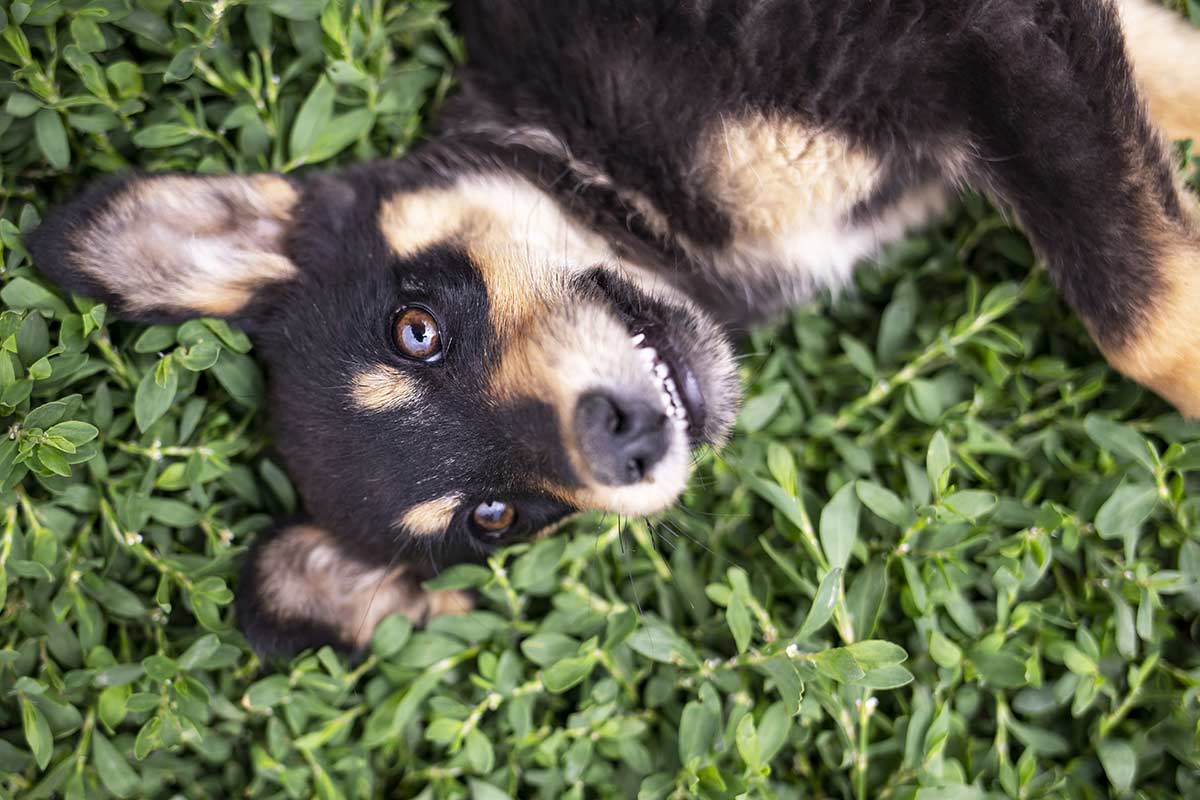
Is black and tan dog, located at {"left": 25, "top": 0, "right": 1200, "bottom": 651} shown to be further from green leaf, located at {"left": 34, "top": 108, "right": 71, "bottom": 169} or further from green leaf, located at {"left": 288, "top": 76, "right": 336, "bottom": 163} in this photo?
green leaf, located at {"left": 34, "top": 108, "right": 71, "bottom": 169}

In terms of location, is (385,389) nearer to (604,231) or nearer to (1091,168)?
(604,231)

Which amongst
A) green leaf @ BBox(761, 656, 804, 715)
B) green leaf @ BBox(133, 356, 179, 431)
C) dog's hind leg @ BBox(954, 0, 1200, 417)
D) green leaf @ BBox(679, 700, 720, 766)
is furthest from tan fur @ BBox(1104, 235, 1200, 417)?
green leaf @ BBox(133, 356, 179, 431)

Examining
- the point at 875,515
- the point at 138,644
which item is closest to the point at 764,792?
the point at 875,515

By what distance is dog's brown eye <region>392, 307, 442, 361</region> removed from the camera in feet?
7.78

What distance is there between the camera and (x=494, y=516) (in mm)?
2570

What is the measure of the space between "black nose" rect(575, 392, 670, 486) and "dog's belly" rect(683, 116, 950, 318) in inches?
31.7

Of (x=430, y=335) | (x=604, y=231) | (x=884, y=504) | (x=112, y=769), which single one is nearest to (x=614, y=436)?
(x=430, y=335)

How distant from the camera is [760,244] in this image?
2762mm

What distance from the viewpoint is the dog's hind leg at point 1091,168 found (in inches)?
89.5

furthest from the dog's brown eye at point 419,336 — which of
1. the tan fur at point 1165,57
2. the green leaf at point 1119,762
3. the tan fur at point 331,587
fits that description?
the green leaf at point 1119,762

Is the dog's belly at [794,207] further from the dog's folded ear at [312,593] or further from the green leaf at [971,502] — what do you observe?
the dog's folded ear at [312,593]

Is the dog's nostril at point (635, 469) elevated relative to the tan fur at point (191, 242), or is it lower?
elevated

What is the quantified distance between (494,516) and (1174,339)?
1912 millimetres

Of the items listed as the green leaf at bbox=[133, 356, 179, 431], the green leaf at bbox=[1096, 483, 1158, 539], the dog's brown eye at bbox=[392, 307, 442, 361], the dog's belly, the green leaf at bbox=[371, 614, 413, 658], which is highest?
the dog's belly
